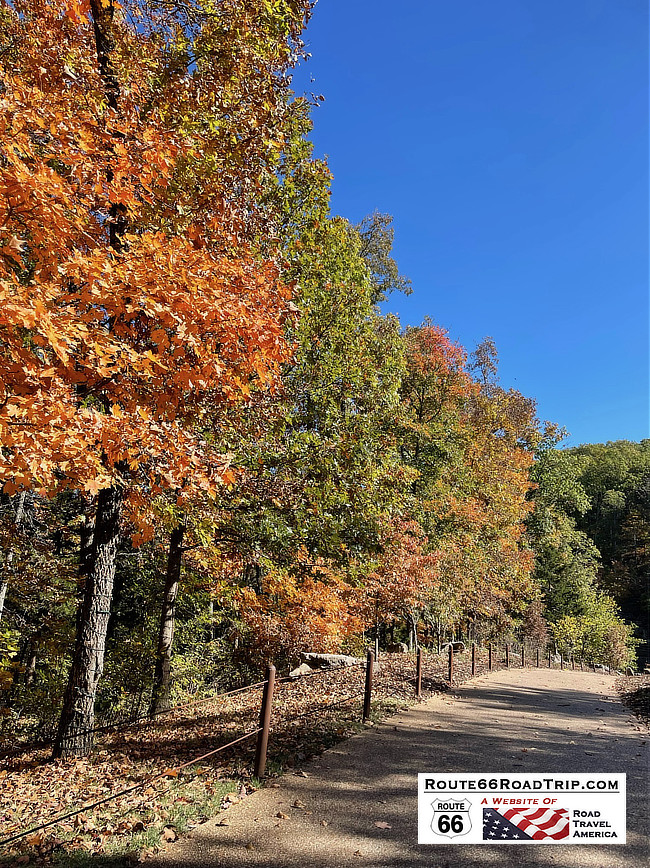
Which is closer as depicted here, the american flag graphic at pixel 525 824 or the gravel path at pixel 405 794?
the gravel path at pixel 405 794

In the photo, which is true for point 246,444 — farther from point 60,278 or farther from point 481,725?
point 481,725

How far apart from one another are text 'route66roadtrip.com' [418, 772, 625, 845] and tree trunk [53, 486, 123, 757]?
453 centimetres

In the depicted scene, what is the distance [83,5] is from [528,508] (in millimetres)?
34443

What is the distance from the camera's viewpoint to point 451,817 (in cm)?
538

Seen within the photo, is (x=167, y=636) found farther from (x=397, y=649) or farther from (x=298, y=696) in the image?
(x=397, y=649)

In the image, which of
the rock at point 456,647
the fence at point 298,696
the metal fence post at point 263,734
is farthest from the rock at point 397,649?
the metal fence post at point 263,734

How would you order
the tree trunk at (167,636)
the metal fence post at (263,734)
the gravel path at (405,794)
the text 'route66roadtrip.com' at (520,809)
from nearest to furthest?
the gravel path at (405,794), the text 'route66roadtrip.com' at (520,809), the metal fence post at (263,734), the tree trunk at (167,636)

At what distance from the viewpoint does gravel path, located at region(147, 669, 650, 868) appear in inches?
178

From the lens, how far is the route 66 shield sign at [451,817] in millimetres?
5113

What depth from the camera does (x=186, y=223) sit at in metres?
6.72

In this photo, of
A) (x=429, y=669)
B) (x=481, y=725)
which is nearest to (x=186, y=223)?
(x=481, y=725)

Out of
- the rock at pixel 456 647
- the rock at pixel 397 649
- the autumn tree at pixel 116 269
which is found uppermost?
the autumn tree at pixel 116 269

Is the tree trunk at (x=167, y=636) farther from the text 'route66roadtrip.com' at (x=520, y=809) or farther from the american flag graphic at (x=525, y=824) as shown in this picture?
the american flag graphic at (x=525, y=824)

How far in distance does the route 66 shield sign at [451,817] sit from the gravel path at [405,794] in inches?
9.0
